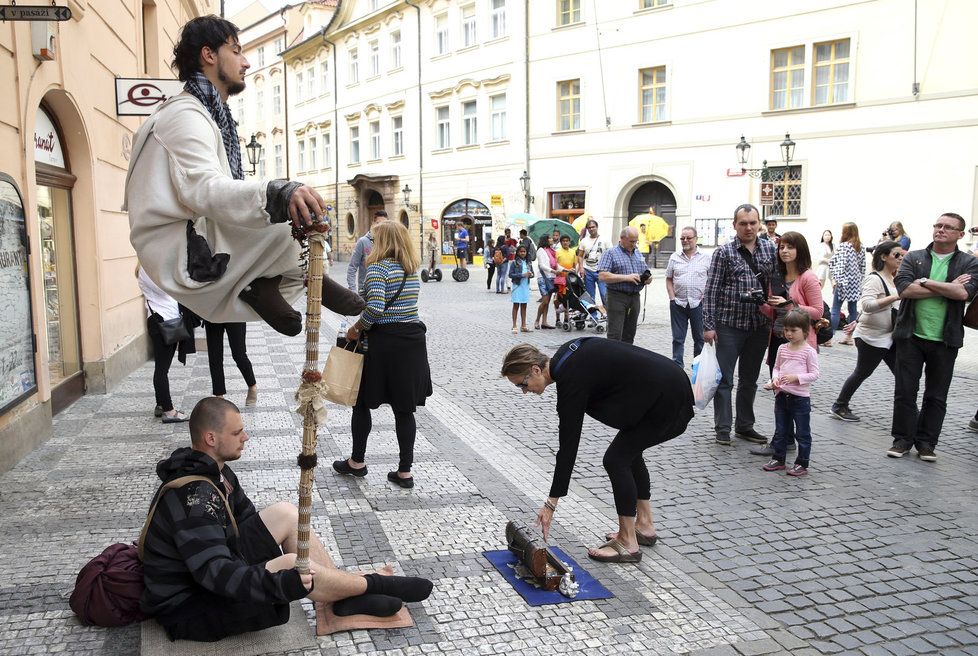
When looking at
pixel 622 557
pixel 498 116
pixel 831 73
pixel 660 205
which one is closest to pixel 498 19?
pixel 498 116

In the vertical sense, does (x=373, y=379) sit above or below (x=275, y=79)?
below

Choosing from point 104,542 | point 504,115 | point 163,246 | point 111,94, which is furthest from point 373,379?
point 504,115

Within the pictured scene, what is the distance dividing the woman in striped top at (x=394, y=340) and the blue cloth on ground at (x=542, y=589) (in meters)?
1.37

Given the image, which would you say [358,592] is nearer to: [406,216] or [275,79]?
[406,216]

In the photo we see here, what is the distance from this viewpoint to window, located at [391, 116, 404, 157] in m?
40.2

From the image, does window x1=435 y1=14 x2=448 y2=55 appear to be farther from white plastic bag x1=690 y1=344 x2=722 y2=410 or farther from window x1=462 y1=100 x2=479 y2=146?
white plastic bag x1=690 y1=344 x2=722 y2=410

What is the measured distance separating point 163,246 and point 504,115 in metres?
32.7

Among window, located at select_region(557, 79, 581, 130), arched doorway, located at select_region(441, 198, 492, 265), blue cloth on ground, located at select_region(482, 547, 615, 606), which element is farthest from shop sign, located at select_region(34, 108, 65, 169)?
arched doorway, located at select_region(441, 198, 492, 265)

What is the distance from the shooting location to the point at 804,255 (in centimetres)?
716

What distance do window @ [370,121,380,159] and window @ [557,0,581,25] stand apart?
1372 centimetres

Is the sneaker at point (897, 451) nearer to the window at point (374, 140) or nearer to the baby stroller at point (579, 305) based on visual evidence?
the baby stroller at point (579, 305)

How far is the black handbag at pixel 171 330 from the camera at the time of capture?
24.3ft

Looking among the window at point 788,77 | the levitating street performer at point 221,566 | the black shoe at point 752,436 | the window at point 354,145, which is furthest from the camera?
the window at point 354,145

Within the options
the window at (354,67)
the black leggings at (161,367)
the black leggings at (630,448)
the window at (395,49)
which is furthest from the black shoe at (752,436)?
the window at (354,67)
